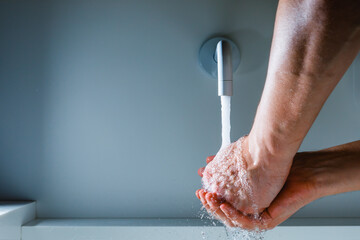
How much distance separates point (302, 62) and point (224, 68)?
0.41 m

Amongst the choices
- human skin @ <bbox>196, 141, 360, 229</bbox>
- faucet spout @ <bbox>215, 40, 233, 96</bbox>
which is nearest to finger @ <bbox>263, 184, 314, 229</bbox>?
human skin @ <bbox>196, 141, 360, 229</bbox>

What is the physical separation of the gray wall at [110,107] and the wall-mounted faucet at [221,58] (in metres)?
0.03

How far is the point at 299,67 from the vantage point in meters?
0.54

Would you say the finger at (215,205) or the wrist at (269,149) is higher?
the wrist at (269,149)

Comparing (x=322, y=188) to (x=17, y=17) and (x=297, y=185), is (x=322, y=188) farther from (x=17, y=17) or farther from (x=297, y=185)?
(x=17, y=17)

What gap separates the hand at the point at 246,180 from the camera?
0.71 metres

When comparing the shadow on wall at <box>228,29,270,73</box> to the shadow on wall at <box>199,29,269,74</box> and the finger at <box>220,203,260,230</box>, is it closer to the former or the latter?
the shadow on wall at <box>199,29,269,74</box>

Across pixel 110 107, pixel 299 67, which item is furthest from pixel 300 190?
pixel 110 107

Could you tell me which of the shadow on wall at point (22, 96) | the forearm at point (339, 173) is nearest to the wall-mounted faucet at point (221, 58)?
the forearm at point (339, 173)

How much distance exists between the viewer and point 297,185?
2.57 feet

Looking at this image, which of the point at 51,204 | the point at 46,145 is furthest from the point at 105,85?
the point at 51,204

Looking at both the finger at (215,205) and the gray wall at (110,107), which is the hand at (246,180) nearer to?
the finger at (215,205)

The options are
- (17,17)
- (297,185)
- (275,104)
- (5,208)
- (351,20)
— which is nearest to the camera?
(351,20)

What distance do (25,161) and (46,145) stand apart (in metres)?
0.08
